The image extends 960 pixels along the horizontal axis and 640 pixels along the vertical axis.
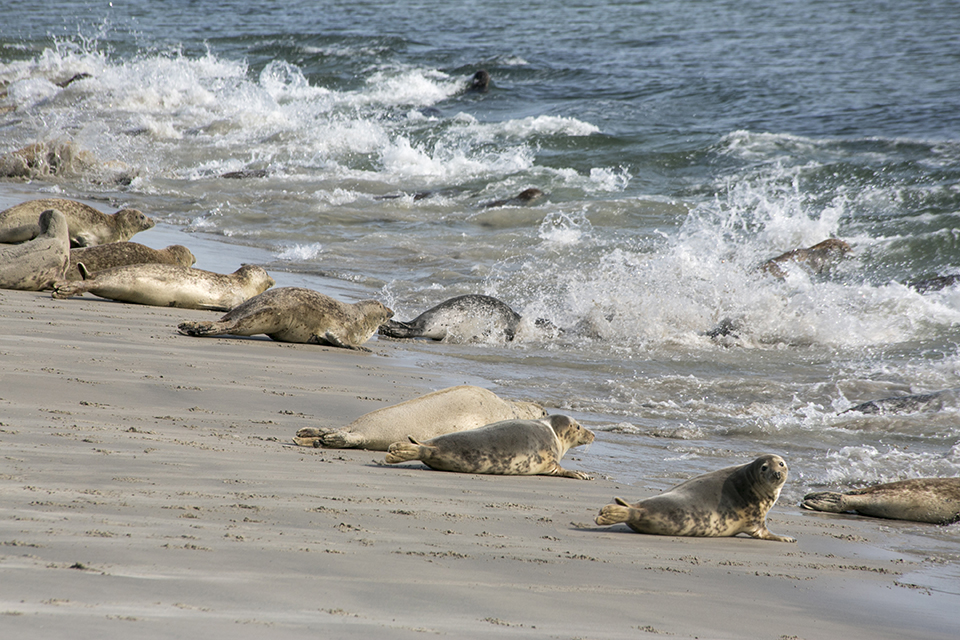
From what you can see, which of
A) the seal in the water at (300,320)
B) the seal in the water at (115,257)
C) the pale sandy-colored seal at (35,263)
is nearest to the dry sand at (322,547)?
the seal in the water at (300,320)

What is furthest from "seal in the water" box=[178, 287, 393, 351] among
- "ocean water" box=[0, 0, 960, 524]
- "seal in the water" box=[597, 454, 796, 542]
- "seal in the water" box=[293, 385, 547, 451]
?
"seal in the water" box=[597, 454, 796, 542]

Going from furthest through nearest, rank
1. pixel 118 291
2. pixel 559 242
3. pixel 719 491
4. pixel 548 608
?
1. pixel 559 242
2. pixel 118 291
3. pixel 719 491
4. pixel 548 608

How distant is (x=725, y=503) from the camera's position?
384 centimetres

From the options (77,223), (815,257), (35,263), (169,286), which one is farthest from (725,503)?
(815,257)

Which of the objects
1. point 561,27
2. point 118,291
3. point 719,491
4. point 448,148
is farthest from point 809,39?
point 719,491

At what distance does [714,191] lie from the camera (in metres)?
15.6

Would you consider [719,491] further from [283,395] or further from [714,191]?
[714,191]

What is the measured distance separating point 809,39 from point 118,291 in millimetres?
24457

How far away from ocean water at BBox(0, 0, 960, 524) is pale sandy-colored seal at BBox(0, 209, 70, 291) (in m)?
2.97

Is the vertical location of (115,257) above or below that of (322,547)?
below

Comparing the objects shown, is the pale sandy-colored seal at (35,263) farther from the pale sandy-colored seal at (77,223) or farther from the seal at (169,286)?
the pale sandy-colored seal at (77,223)

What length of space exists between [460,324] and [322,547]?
17.8ft

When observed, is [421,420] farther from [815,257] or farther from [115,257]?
[815,257]

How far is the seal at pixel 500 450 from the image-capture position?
4.23 meters
